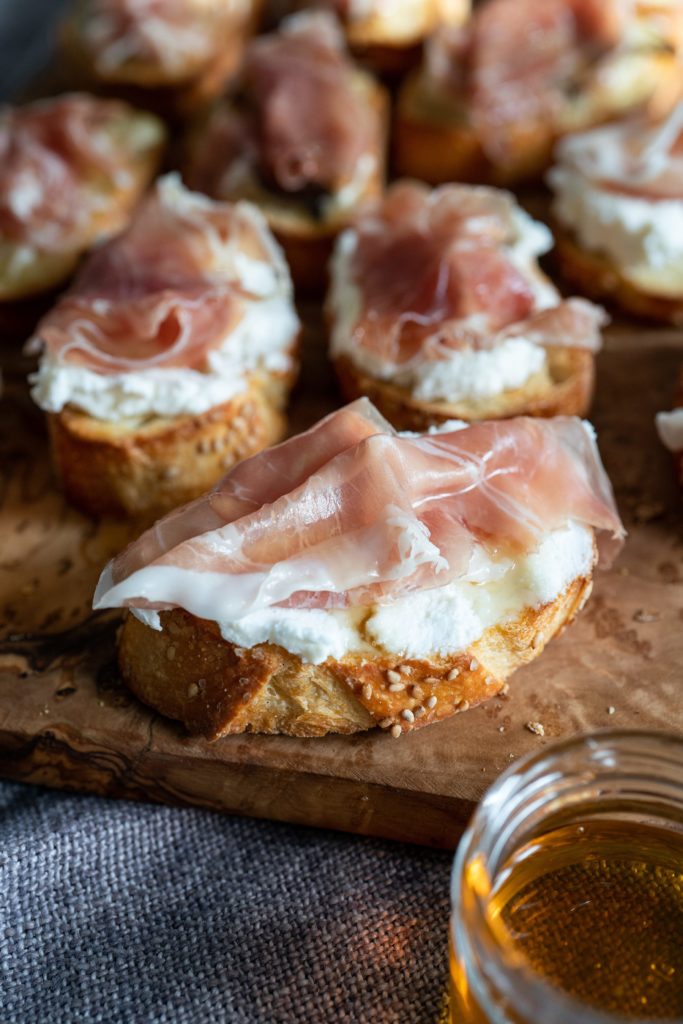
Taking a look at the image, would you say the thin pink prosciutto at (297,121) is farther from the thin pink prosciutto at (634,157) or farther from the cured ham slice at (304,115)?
the thin pink prosciutto at (634,157)

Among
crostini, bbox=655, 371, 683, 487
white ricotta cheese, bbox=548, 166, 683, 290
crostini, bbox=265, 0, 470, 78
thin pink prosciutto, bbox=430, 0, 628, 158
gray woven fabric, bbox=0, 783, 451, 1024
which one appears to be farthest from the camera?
crostini, bbox=265, 0, 470, 78

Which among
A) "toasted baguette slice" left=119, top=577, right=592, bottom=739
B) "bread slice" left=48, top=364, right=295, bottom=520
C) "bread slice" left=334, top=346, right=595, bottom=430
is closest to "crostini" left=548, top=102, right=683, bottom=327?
"bread slice" left=334, top=346, right=595, bottom=430

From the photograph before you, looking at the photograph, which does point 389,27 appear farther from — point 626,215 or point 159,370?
point 159,370

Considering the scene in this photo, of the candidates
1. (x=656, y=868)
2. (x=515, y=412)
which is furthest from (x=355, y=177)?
(x=656, y=868)

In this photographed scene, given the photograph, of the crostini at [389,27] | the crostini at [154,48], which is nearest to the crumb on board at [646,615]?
the crostini at [389,27]

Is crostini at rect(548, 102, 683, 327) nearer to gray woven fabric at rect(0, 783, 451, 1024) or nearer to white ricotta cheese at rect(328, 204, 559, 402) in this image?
white ricotta cheese at rect(328, 204, 559, 402)

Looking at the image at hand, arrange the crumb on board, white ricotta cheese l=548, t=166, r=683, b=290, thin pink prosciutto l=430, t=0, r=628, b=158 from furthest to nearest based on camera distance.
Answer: thin pink prosciutto l=430, t=0, r=628, b=158
white ricotta cheese l=548, t=166, r=683, b=290
the crumb on board

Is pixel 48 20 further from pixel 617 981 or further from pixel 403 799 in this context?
pixel 617 981
